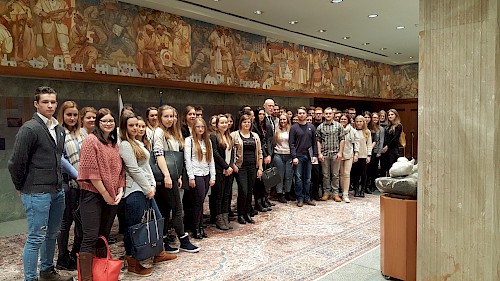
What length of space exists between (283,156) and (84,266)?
178 inches

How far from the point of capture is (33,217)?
3404 millimetres

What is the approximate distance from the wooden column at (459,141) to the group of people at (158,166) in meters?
2.71

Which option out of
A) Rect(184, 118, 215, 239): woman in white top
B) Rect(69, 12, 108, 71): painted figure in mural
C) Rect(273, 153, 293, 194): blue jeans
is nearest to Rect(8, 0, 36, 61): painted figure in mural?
Rect(69, 12, 108, 71): painted figure in mural

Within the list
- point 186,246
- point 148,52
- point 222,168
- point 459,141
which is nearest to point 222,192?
point 222,168

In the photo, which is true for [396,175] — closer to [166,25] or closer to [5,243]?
[5,243]

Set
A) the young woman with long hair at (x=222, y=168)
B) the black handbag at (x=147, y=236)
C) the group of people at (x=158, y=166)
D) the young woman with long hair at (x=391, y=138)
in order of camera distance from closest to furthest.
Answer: the group of people at (x=158, y=166), the black handbag at (x=147, y=236), the young woman with long hair at (x=222, y=168), the young woman with long hair at (x=391, y=138)

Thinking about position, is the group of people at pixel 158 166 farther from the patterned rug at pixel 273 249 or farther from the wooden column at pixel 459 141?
the wooden column at pixel 459 141

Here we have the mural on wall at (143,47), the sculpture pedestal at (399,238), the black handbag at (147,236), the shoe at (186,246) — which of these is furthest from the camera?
the mural on wall at (143,47)

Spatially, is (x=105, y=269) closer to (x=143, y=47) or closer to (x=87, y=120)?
(x=87, y=120)

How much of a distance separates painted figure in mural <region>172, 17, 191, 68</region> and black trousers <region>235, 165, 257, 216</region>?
351 cm

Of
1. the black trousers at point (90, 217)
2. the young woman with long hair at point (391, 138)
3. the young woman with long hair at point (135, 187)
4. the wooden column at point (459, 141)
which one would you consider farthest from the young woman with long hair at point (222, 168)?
the young woman with long hair at point (391, 138)

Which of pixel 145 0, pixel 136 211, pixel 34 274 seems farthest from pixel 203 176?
pixel 145 0

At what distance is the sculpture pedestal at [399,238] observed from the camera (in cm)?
367

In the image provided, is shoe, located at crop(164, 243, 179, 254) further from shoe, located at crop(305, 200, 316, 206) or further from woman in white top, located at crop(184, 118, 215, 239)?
shoe, located at crop(305, 200, 316, 206)
